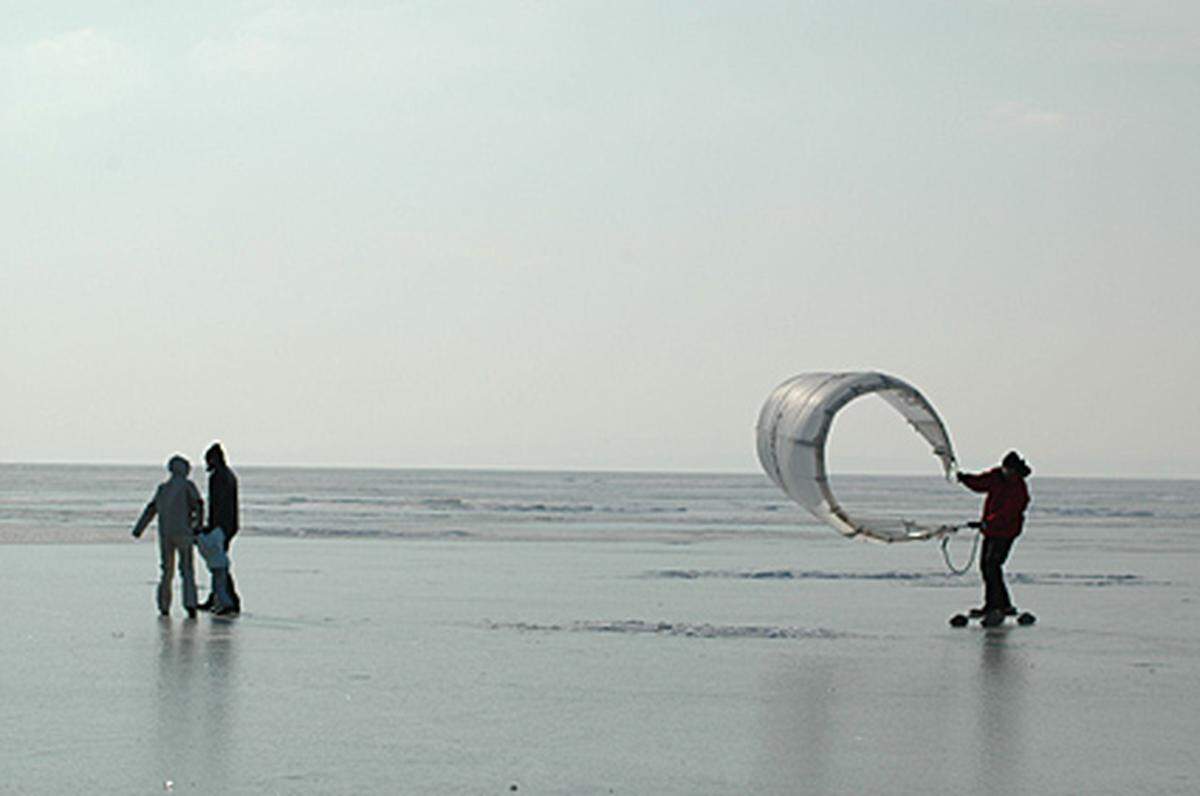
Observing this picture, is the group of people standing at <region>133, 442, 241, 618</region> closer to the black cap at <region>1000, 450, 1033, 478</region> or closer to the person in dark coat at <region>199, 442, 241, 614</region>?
the person in dark coat at <region>199, 442, 241, 614</region>

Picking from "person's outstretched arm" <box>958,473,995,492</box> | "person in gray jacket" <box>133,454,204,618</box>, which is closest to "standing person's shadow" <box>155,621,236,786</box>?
"person in gray jacket" <box>133,454,204,618</box>

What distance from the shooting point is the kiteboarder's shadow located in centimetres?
1002

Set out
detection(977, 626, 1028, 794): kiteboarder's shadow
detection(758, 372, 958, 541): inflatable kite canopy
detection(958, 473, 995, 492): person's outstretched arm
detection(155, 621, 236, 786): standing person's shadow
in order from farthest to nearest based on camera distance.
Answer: detection(758, 372, 958, 541): inflatable kite canopy, detection(958, 473, 995, 492): person's outstretched arm, detection(977, 626, 1028, 794): kiteboarder's shadow, detection(155, 621, 236, 786): standing person's shadow

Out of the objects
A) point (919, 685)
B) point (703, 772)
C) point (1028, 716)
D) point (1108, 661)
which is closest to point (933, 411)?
point (1108, 661)

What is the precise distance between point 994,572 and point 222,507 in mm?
7252

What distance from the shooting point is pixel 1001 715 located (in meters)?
12.2

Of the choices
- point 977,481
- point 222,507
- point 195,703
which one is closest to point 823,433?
point 977,481

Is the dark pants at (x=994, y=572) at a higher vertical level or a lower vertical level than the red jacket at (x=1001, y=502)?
lower

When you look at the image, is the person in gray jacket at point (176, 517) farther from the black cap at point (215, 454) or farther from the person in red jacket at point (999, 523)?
the person in red jacket at point (999, 523)

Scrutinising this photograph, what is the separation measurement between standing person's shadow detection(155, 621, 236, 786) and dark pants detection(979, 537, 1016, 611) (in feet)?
22.6

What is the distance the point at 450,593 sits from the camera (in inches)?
870

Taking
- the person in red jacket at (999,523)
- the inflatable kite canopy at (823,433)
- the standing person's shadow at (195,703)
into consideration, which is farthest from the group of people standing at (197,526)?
the person in red jacket at (999,523)

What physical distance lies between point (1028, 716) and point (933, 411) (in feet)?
25.9

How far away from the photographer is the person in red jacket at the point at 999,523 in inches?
730
